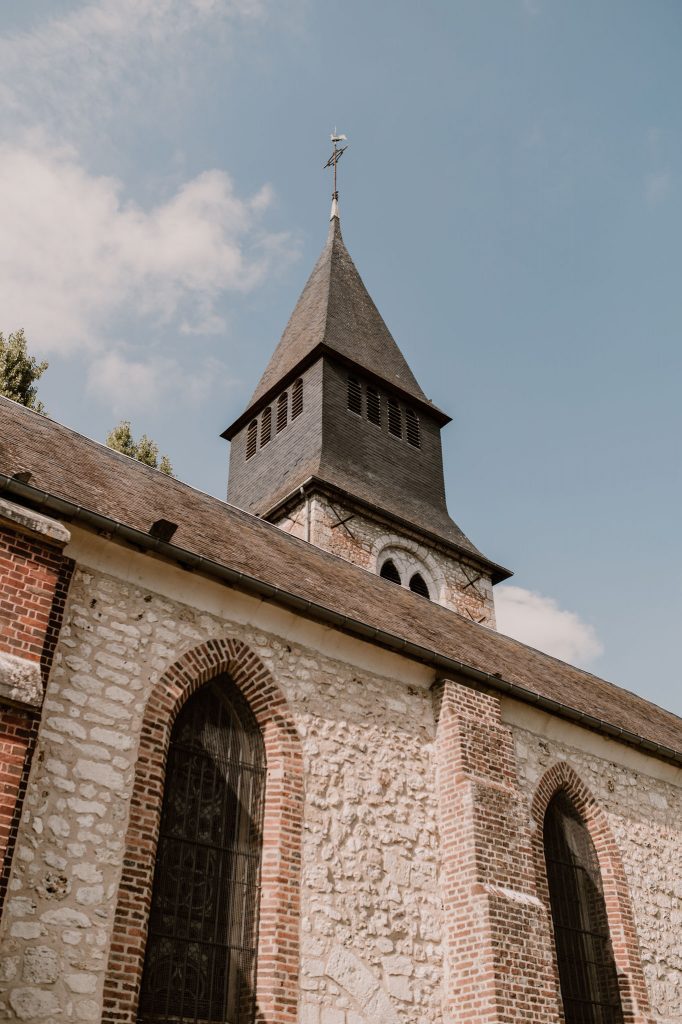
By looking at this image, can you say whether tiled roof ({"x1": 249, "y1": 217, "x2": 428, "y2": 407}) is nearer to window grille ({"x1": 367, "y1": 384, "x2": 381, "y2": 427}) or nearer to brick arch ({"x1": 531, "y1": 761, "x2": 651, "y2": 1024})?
window grille ({"x1": 367, "y1": 384, "x2": 381, "y2": 427})

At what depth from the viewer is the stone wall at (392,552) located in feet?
57.7

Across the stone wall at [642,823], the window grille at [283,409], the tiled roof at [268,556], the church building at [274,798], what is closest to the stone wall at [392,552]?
the window grille at [283,409]

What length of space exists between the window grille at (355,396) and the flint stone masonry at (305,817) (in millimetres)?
12590

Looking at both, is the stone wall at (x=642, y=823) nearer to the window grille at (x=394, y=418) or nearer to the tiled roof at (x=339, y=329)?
the window grille at (x=394, y=418)

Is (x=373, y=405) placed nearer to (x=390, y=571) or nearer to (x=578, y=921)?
(x=390, y=571)

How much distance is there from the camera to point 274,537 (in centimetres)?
1152

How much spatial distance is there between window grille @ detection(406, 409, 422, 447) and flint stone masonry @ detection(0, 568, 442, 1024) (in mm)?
13377

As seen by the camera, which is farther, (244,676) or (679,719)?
(679,719)

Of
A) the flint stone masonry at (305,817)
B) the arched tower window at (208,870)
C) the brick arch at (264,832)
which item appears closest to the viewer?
the flint stone masonry at (305,817)

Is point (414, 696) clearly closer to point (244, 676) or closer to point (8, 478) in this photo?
point (244, 676)

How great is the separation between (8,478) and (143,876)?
9.79ft

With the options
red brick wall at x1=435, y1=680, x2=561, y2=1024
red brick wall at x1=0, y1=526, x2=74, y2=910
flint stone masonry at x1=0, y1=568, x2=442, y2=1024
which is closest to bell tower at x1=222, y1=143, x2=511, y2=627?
red brick wall at x1=435, y1=680, x2=561, y2=1024

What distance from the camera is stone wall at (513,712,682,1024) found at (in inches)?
376

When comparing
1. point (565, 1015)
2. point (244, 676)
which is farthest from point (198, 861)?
point (565, 1015)
